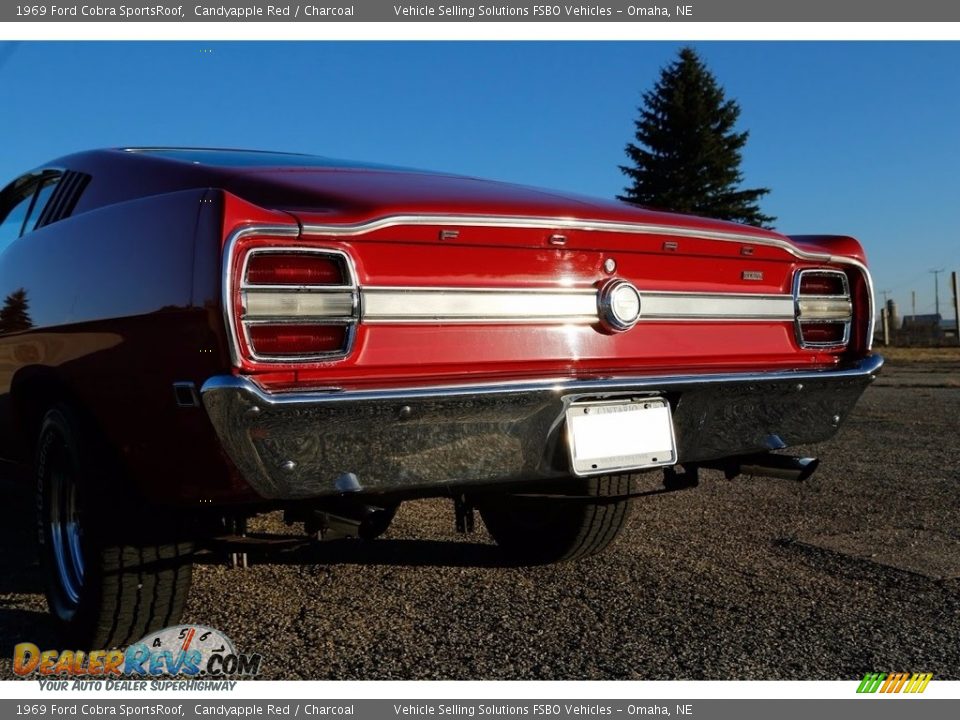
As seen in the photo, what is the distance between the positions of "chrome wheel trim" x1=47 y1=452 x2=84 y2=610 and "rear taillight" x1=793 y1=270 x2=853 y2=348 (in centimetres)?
243

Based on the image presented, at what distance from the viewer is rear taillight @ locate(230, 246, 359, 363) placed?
229 cm

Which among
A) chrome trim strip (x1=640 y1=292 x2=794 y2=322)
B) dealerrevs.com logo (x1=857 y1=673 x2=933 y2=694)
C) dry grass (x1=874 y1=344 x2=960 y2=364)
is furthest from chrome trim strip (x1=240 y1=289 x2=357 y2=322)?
dry grass (x1=874 y1=344 x2=960 y2=364)

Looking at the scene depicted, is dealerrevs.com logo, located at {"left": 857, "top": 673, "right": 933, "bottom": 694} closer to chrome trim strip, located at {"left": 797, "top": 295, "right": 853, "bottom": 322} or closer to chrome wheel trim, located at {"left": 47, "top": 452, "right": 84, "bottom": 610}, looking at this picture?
chrome trim strip, located at {"left": 797, "top": 295, "right": 853, "bottom": 322}

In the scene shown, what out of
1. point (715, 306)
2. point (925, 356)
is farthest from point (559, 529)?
point (925, 356)

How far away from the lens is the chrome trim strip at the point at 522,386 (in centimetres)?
223

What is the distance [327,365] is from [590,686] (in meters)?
1.06

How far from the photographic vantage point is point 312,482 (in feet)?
7.73

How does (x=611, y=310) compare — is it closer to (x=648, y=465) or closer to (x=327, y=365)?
(x=648, y=465)

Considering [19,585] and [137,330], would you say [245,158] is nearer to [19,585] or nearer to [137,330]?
[137,330]

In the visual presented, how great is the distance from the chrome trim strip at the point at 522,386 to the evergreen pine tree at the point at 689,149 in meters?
36.8

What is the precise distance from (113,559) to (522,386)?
1227mm

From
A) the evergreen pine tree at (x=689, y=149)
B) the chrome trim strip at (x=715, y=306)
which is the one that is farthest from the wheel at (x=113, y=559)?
the evergreen pine tree at (x=689, y=149)

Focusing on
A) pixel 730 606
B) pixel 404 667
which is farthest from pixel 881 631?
pixel 404 667

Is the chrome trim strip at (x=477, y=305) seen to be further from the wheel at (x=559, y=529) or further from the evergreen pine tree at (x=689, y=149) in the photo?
the evergreen pine tree at (x=689, y=149)
